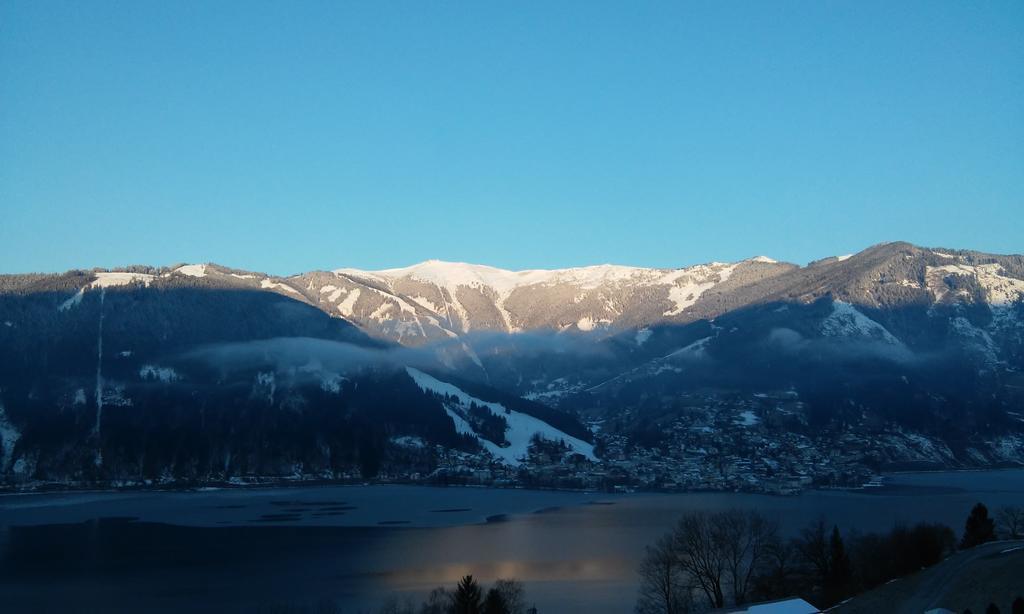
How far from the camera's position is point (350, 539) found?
275 ft

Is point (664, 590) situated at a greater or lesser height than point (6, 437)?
lesser

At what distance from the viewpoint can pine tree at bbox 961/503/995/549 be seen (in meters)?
51.8

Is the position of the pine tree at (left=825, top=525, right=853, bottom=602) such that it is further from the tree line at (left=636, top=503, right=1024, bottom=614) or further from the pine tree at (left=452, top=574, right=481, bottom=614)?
the pine tree at (left=452, top=574, right=481, bottom=614)

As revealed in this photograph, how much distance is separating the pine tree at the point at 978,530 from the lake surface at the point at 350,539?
66.8ft

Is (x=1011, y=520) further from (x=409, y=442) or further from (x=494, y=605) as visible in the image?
(x=409, y=442)

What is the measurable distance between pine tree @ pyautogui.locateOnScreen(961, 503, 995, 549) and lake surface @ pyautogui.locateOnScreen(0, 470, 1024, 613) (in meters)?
20.4

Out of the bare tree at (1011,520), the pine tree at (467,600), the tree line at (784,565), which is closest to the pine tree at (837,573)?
the tree line at (784,565)

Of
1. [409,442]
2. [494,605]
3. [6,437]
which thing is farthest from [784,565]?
[6,437]

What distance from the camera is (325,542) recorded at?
81.7 meters

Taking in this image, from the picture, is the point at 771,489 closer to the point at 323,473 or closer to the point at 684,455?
the point at 684,455

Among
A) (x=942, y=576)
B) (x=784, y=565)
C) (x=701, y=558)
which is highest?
(x=942, y=576)

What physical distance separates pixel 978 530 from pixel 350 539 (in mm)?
53863

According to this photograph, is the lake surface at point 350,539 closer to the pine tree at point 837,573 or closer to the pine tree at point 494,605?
the pine tree at point 837,573

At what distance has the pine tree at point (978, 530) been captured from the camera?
51.8 m
